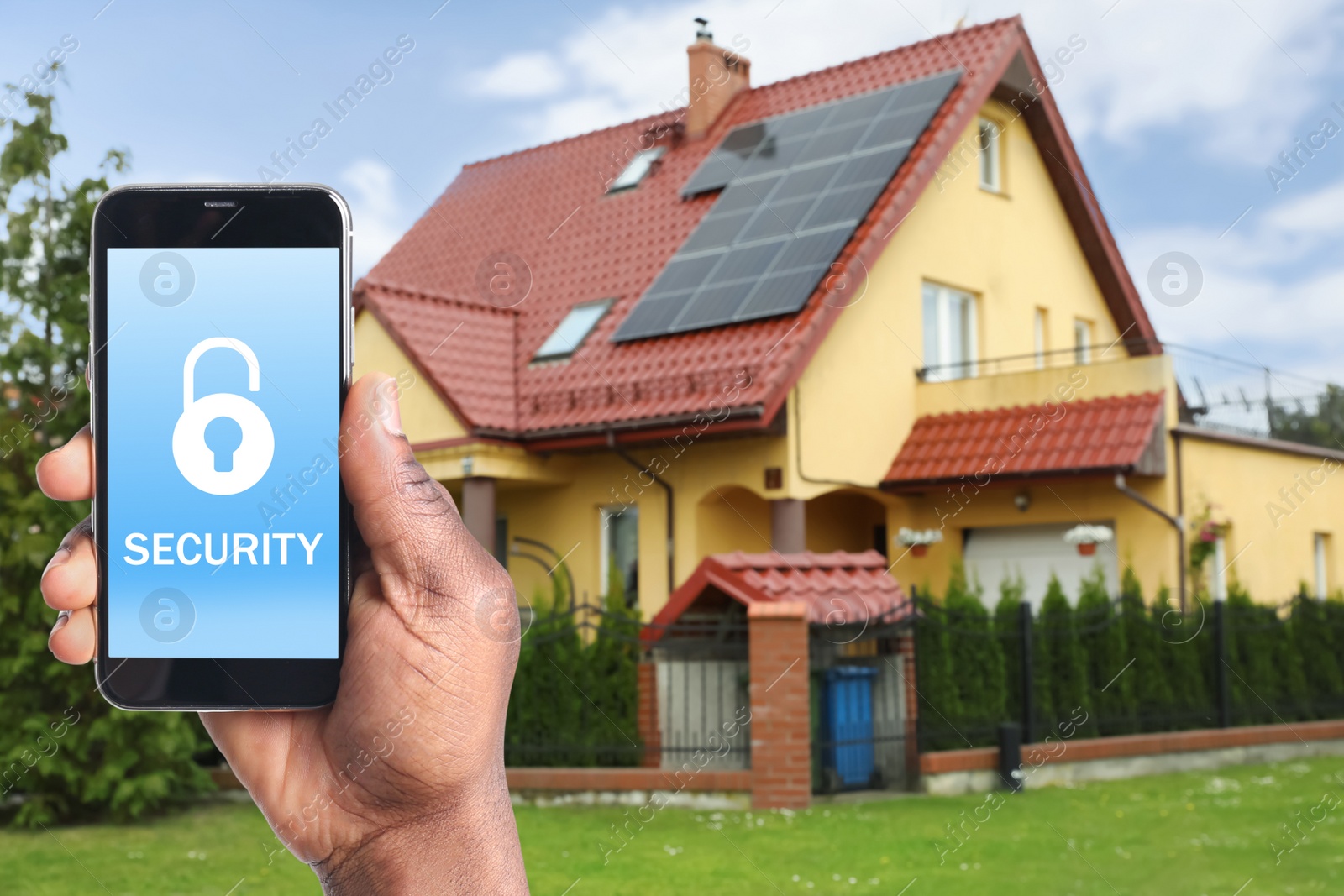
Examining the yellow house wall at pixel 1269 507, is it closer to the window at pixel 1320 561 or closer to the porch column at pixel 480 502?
the window at pixel 1320 561

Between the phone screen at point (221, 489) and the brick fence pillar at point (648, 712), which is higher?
the phone screen at point (221, 489)

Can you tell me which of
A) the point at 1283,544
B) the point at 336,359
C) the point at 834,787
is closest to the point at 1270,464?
the point at 1283,544

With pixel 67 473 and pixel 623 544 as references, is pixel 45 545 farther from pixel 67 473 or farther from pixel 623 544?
pixel 67 473

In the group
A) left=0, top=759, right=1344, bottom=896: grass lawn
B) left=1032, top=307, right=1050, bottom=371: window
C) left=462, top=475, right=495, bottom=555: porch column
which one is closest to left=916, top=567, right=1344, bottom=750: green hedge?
left=0, top=759, right=1344, bottom=896: grass lawn

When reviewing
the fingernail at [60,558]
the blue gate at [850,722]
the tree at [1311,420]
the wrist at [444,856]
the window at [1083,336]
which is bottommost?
the blue gate at [850,722]

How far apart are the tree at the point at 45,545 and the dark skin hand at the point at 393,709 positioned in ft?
32.7

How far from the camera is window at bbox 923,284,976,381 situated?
18.1 meters

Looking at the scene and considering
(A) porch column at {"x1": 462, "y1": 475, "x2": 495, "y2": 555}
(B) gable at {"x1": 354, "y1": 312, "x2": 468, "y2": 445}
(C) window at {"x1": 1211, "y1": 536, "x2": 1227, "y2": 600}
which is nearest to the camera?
(A) porch column at {"x1": 462, "y1": 475, "x2": 495, "y2": 555}

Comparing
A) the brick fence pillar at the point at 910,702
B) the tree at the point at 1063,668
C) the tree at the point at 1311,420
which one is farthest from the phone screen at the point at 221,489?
the tree at the point at 1311,420

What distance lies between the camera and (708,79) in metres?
20.4

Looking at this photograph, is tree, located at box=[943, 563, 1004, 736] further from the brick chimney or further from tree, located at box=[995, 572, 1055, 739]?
the brick chimney

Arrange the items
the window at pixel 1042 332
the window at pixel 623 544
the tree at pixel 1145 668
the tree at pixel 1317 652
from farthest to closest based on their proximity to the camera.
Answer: the window at pixel 1042 332, the tree at pixel 1317 652, the window at pixel 623 544, the tree at pixel 1145 668

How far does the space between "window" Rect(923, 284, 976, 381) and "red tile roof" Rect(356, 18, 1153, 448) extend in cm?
205

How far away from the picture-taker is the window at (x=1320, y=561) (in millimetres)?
20562
